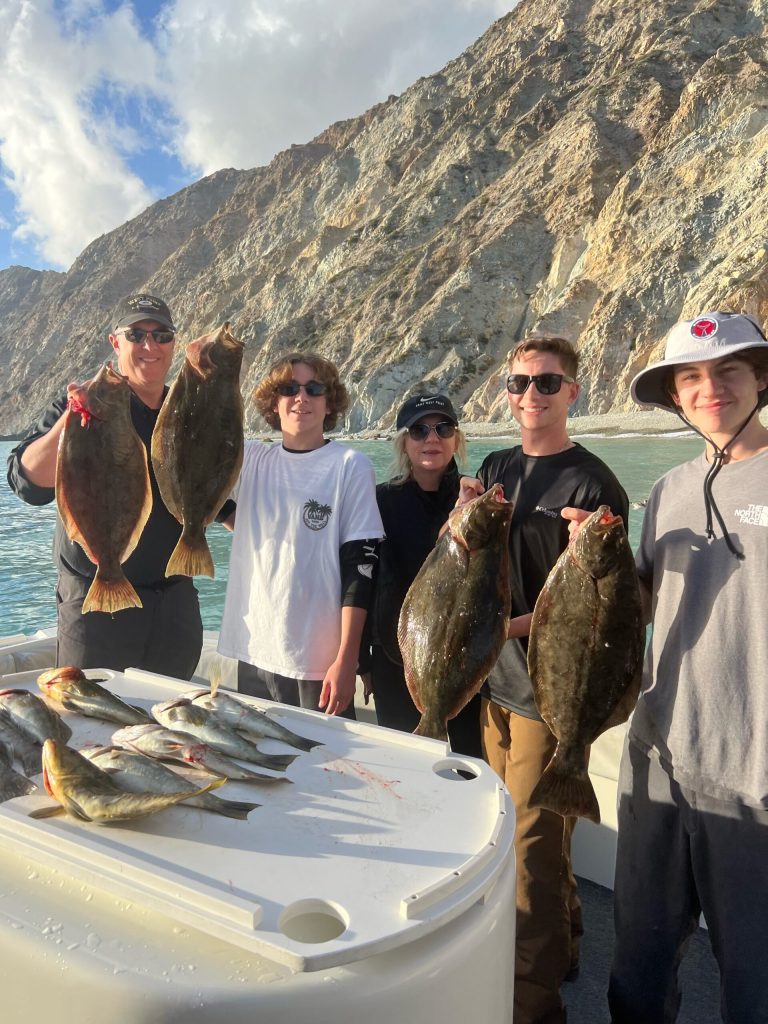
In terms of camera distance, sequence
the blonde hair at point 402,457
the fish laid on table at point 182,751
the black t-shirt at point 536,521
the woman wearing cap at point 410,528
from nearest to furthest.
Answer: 1. the fish laid on table at point 182,751
2. the black t-shirt at point 536,521
3. the woman wearing cap at point 410,528
4. the blonde hair at point 402,457

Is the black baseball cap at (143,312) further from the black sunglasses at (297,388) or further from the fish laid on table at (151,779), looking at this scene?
the fish laid on table at (151,779)

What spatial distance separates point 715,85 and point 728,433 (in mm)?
59481

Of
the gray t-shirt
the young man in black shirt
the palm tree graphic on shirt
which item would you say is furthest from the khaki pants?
the palm tree graphic on shirt

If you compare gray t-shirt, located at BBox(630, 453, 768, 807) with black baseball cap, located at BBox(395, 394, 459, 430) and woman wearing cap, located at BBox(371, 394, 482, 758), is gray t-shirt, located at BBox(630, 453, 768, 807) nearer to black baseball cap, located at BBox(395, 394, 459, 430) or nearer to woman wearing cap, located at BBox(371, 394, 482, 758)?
woman wearing cap, located at BBox(371, 394, 482, 758)

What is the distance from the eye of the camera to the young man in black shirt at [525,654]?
259cm

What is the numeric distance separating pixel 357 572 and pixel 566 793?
4.20ft

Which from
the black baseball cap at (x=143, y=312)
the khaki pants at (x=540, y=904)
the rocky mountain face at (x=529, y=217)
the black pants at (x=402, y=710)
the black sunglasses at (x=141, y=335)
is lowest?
the khaki pants at (x=540, y=904)

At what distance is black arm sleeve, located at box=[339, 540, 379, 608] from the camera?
3.07 metres

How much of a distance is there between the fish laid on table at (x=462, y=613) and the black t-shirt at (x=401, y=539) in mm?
739

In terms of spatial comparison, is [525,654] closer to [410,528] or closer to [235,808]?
[410,528]

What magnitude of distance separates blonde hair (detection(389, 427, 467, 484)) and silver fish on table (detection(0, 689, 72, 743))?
2.03m

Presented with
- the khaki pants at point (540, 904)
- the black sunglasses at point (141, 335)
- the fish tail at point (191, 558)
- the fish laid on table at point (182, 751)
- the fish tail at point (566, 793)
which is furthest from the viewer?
the black sunglasses at point (141, 335)

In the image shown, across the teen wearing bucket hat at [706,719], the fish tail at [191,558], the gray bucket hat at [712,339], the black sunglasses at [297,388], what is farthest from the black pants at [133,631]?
the gray bucket hat at [712,339]

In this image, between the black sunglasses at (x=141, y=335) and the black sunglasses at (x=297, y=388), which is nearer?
the black sunglasses at (x=141, y=335)
